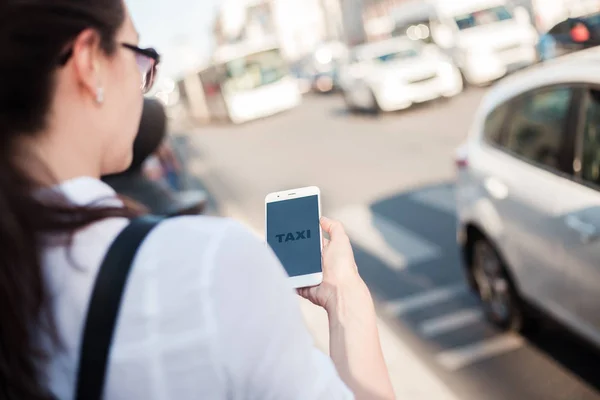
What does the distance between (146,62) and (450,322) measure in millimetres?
3634

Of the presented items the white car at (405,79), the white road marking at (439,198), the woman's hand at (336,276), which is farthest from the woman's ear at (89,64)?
the white car at (405,79)

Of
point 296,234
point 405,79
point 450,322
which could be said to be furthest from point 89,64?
point 405,79

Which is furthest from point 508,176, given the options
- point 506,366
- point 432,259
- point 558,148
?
point 432,259

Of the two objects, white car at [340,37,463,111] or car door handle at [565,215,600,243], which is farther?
white car at [340,37,463,111]

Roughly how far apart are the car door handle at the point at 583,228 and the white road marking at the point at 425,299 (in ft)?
6.03

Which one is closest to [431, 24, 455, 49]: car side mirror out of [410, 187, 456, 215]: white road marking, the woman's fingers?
[410, 187, 456, 215]: white road marking

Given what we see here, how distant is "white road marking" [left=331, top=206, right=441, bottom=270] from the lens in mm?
5645

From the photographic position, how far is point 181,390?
2.70 feet

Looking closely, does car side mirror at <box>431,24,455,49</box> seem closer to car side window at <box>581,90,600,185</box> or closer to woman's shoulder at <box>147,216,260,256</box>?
car side window at <box>581,90,600,185</box>

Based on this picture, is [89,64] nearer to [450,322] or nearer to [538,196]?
[538,196]

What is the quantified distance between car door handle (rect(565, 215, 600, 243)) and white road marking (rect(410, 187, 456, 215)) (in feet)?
12.3

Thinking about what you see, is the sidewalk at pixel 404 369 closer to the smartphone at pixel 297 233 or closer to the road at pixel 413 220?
the road at pixel 413 220

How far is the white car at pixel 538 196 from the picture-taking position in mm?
2977

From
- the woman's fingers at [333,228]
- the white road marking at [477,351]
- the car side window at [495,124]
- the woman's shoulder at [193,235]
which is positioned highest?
the woman's shoulder at [193,235]
